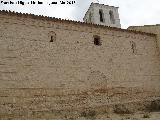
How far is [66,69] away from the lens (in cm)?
1552

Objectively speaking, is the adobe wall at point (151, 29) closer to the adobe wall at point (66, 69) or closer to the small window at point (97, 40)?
the adobe wall at point (66, 69)

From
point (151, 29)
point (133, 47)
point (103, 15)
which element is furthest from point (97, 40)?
point (103, 15)

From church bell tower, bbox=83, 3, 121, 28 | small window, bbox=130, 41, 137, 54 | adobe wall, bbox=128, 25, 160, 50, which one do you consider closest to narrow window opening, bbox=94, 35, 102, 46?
small window, bbox=130, 41, 137, 54

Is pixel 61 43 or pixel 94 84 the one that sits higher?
pixel 61 43

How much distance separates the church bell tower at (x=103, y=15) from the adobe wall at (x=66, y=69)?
883 cm

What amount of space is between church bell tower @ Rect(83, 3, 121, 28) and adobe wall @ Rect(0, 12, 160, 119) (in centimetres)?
883

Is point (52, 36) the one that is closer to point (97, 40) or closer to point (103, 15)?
point (97, 40)

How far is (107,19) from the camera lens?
2797cm

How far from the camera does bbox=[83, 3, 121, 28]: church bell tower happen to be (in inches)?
1081

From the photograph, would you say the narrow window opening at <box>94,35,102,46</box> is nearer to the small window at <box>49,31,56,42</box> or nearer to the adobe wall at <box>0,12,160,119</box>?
the adobe wall at <box>0,12,160,119</box>

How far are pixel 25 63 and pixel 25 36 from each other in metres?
1.49

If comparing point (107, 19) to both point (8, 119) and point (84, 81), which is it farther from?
point (8, 119)

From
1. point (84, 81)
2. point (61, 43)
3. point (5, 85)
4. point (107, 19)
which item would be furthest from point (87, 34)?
point (107, 19)

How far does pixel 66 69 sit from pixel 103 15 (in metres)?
13.6
